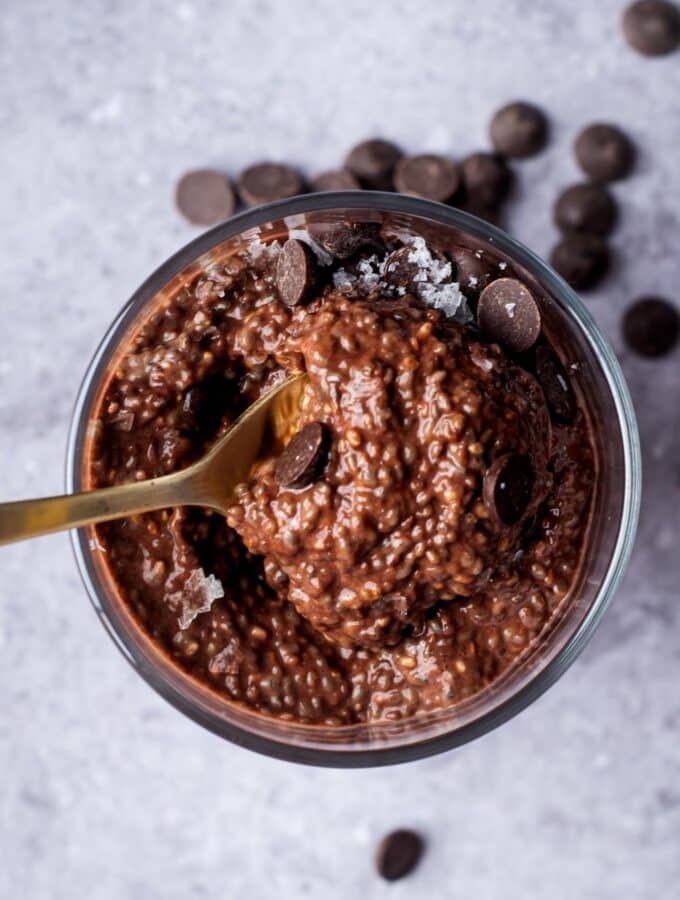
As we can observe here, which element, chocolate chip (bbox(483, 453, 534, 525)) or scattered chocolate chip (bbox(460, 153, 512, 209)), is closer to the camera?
chocolate chip (bbox(483, 453, 534, 525))

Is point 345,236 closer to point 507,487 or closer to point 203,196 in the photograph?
point 507,487

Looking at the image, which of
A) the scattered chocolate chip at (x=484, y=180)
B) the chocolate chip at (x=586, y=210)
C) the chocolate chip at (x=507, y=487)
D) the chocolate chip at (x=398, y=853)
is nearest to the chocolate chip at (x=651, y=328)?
the chocolate chip at (x=586, y=210)

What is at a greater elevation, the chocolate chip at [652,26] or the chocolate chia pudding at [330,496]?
the chocolate chip at [652,26]

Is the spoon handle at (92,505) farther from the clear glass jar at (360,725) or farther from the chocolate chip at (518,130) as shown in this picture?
the chocolate chip at (518,130)

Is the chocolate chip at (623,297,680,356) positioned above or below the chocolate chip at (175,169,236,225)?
below

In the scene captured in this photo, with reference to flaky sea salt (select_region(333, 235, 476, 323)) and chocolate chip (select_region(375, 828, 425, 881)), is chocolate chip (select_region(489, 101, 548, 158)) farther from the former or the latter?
chocolate chip (select_region(375, 828, 425, 881))

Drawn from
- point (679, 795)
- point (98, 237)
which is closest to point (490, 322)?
point (98, 237)

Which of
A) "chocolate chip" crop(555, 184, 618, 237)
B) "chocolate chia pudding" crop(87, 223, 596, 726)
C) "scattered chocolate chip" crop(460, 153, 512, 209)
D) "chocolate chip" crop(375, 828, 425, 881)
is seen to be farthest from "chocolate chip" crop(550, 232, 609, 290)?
"chocolate chip" crop(375, 828, 425, 881)
